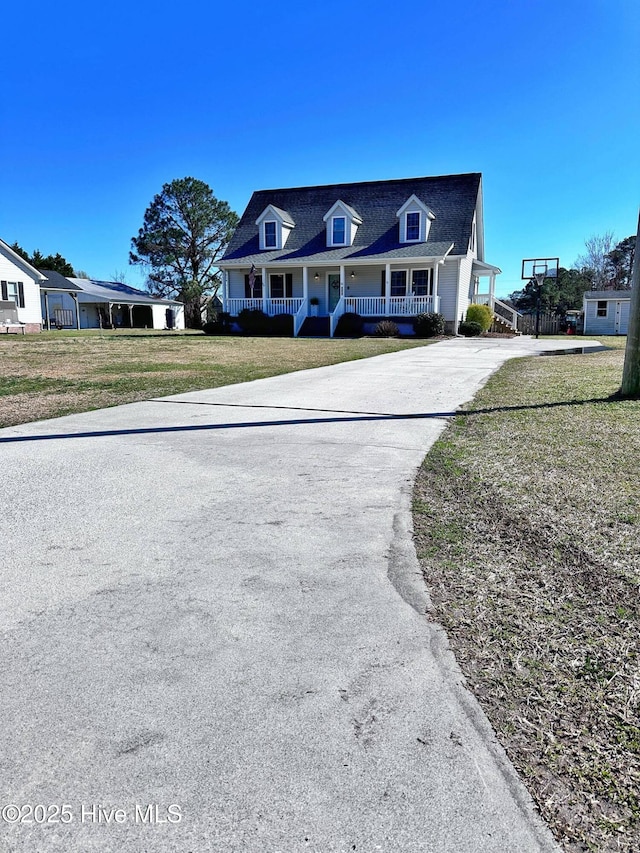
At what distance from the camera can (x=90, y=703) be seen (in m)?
1.79

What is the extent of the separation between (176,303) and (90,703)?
51416 millimetres

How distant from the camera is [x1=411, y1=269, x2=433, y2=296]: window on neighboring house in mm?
27797

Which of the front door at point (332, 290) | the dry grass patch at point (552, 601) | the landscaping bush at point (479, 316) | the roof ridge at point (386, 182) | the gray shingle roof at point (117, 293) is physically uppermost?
the roof ridge at point (386, 182)

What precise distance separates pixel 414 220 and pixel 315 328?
7.52 meters

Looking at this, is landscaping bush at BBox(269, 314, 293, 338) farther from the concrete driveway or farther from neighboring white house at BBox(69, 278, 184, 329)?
the concrete driveway

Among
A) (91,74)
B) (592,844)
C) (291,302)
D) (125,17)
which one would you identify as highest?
(91,74)

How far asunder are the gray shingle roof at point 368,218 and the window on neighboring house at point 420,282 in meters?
1.51

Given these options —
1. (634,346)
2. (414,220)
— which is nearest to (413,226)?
(414,220)

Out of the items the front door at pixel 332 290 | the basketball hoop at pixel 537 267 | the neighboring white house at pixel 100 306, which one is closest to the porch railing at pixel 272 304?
the front door at pixel 332 290

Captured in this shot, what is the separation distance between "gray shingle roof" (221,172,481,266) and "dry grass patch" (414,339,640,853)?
23059 mm

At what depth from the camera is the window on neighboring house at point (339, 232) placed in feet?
94.2

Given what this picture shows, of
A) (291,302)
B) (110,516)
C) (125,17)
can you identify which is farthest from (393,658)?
(291,302)

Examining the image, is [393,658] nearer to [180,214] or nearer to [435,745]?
[435,745]

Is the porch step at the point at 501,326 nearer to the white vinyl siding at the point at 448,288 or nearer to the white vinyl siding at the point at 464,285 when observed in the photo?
the white vinyl siding at the point at 464,285
